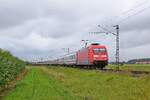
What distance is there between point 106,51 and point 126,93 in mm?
42420

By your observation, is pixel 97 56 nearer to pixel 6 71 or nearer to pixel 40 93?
pixel 6 71

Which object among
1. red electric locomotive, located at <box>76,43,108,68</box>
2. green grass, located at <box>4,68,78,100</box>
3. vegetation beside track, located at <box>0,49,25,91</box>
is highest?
red electric locomotive, located at <box>76,43,108,68</box>

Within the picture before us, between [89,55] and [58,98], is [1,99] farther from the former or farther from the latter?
[89,55]

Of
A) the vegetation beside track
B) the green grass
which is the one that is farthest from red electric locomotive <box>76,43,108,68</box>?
the green grass

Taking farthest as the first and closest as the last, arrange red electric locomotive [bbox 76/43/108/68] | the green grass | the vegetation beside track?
red electric locomotive [bbox 76/43/108/68], the vegetation beside track, the green grass

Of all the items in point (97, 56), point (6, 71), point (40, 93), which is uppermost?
point (97, 56)

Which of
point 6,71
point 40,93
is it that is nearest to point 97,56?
point 6,71

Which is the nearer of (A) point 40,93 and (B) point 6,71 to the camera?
(A) point 40,93

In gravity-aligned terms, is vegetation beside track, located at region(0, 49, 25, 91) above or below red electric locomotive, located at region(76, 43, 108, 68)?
below

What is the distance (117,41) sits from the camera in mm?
56125

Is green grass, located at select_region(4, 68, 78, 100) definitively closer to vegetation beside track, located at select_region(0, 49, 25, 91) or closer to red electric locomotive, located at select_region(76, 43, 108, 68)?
vegetation beside track, located at select_region(0, 49, 25, 91)

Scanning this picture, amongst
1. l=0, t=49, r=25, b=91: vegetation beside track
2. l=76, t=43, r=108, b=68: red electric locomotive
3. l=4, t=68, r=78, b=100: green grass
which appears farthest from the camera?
l=76, t=43, r=108, b=68: red electric locomotive

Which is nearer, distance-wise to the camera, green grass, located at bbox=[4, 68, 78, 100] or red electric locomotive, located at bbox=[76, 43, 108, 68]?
green grass, located at bbox=[4, 68, 78, 100]

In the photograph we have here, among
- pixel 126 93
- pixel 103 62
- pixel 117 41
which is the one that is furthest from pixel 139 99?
pixel 103 62
